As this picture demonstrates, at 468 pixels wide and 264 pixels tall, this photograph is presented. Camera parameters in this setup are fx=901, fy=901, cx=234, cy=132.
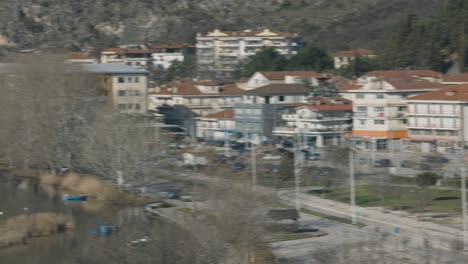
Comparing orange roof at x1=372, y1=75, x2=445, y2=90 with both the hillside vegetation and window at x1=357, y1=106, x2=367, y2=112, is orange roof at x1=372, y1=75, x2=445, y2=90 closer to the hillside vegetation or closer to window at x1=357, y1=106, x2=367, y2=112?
window at x1=357, y1=106, x2=367, y2=112

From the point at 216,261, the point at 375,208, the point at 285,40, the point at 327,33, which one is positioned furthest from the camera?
the point at 327,33

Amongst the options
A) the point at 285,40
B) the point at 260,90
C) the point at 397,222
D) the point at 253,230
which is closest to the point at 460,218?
the point at 397,222

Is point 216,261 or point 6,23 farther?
→ point 6,23

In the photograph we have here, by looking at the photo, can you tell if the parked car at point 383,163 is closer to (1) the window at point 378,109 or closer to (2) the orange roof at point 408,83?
(1) the window at point 378,109

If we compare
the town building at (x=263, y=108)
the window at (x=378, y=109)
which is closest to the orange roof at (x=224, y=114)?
the town building at (x=263, y=108)

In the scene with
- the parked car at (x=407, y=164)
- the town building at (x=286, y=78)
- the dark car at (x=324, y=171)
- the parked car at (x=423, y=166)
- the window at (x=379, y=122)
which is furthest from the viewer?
the town building at (x=286, y=78)

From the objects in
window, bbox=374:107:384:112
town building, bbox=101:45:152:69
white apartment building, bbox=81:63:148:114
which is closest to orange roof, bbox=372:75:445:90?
window, bbox=374:107:384:112

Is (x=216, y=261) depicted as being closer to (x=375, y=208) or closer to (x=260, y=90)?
(x=375, y=208)
